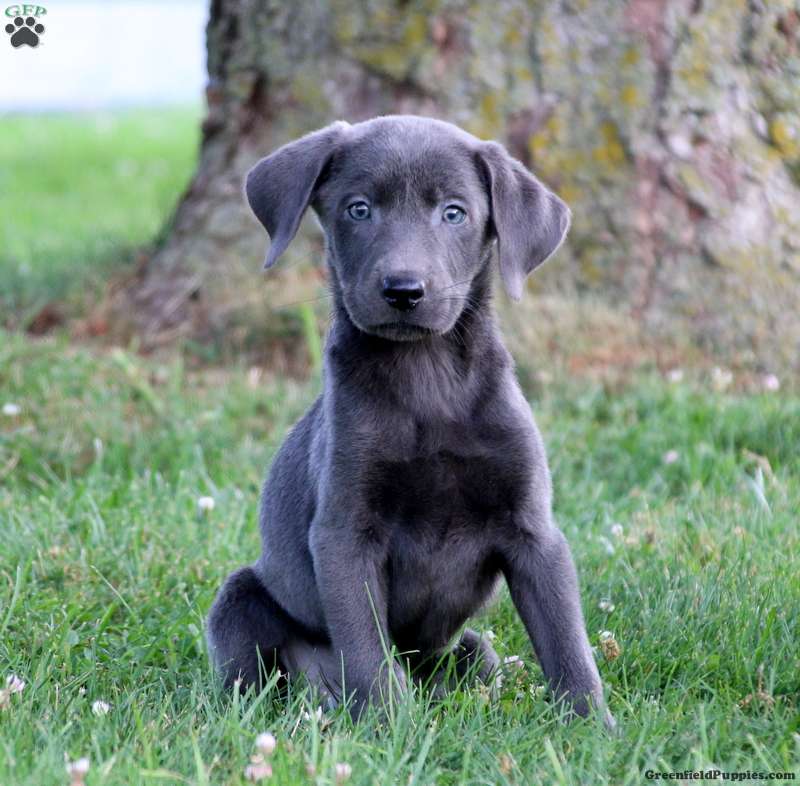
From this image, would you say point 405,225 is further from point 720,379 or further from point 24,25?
point 24,25

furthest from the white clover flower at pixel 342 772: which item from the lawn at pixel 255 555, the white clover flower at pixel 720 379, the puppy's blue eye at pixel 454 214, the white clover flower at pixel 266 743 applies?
the white clover flower at pixel 720 379

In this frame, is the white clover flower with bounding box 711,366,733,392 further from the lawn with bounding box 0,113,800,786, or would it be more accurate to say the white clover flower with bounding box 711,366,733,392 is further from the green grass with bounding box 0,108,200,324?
the green grass with bounding box 0,108,200,324

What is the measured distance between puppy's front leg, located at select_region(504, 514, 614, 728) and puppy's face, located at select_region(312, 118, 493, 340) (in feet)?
1.83

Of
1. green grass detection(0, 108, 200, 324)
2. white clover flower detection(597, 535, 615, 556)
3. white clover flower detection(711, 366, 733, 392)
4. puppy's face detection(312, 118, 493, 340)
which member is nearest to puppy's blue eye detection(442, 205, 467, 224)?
puppy's face detection(312, 118, 493, 340)

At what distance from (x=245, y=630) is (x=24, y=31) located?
3.33m

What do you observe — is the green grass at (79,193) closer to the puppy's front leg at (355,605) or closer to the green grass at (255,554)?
the green grass at (255,554)

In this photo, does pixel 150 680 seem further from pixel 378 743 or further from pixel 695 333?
pixel 695 333

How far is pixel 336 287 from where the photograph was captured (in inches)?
132

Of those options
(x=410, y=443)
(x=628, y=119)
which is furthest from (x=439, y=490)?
(x=628, y=119)

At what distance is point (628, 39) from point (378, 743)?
3.97m

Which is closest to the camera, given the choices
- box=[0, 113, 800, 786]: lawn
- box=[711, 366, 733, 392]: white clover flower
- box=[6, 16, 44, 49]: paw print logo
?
box=[0, 113, 800, 786]: lawn

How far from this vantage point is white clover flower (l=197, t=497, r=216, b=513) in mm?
4227

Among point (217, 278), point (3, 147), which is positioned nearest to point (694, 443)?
point (217, 278)

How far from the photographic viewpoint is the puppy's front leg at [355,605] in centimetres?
296
